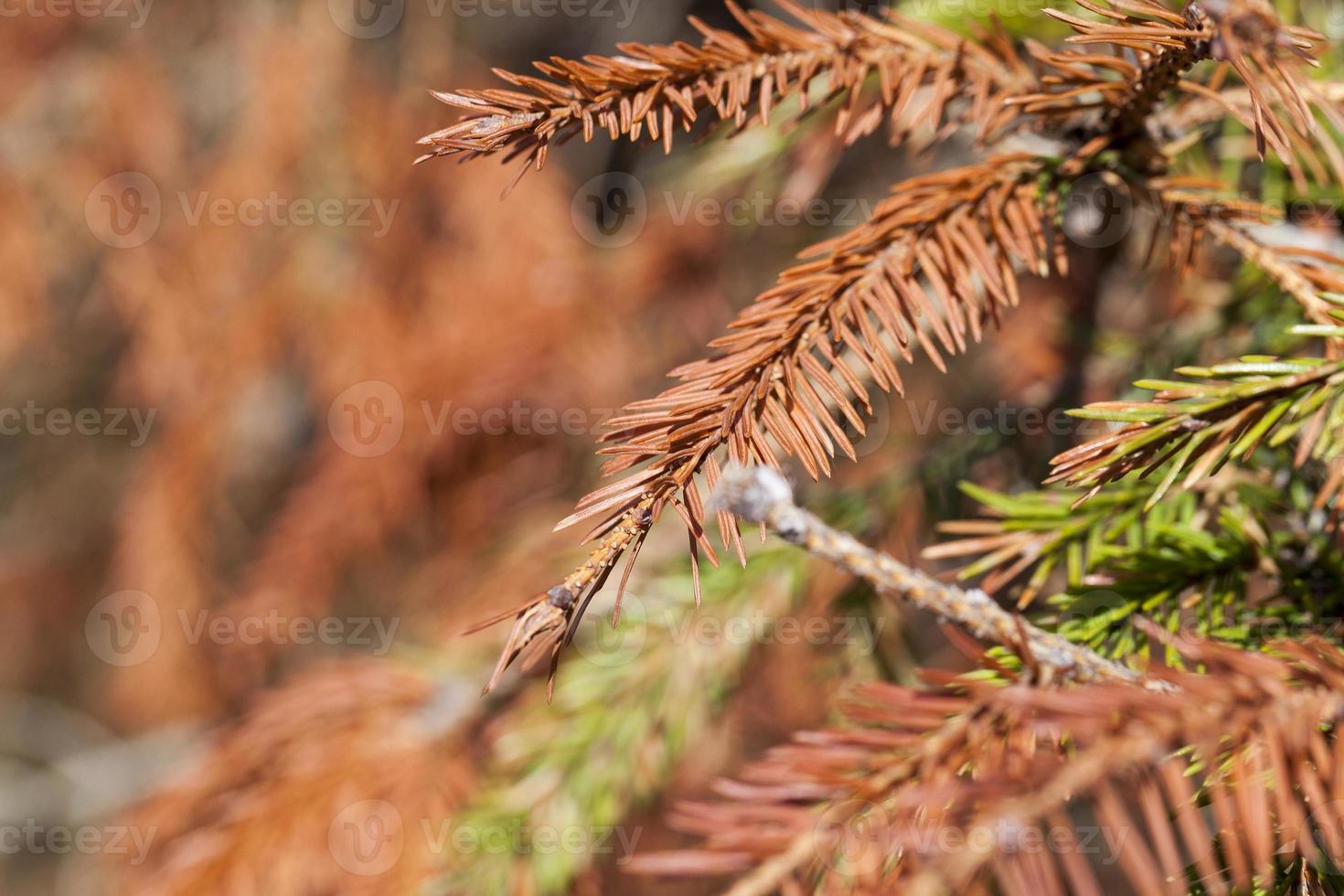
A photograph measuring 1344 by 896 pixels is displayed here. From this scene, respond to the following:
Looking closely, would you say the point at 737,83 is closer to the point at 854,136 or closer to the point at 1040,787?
the point at 854,136

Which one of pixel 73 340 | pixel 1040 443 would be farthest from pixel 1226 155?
pixel 73 340

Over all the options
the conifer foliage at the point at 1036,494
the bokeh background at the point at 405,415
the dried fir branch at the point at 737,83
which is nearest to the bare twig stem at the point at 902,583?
the conifer foliage at the point at 1036,494

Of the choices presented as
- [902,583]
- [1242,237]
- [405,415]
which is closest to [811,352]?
[902,583]

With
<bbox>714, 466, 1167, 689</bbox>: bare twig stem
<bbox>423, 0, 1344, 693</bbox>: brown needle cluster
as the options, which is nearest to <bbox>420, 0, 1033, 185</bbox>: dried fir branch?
<bbox>423, 0, 1344, 693</bbox>: brown needle cluster

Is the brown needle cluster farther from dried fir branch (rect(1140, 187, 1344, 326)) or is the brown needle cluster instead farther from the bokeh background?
the bokeh background

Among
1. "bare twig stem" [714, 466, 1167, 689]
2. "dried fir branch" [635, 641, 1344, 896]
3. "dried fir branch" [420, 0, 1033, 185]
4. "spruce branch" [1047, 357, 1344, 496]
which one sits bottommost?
"dried fir branch" [635, 641, 1344, 896]
